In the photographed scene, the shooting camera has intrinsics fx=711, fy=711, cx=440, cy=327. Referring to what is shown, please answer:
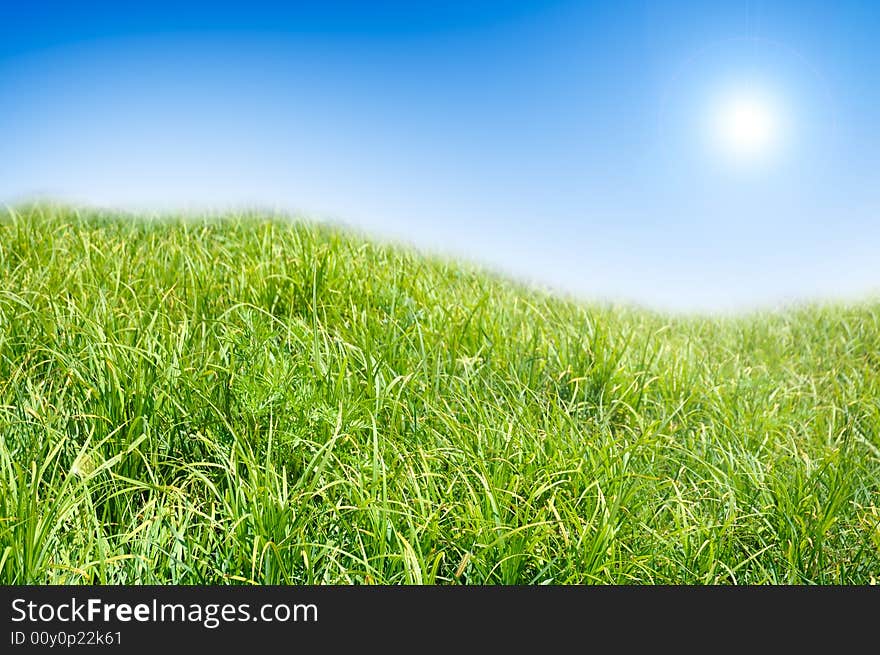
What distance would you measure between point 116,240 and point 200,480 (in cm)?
220

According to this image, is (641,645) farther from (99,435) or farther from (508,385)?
(99,435)

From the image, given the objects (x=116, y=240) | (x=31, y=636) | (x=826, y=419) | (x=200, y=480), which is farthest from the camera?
(x=116, y=240)

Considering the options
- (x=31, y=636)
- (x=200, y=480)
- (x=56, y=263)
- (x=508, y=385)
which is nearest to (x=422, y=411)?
(x=508, y=385)

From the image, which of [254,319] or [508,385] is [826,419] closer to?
[508,385]

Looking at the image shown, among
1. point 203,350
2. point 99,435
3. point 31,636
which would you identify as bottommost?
point 31,636

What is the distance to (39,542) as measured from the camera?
1.78 metres

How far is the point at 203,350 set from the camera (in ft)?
8.71

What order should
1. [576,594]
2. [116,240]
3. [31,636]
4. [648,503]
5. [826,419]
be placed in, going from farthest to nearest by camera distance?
[116,240] → [826,419] → [648,503] → [576,594] → [31,636]

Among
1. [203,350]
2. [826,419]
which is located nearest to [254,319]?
[203,350]

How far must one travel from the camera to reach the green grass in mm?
1939

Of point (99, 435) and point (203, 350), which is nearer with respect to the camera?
point (99, 435)

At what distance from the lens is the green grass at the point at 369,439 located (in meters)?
1.94

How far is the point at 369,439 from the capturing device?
227 cm

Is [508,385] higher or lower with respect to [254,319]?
lower
